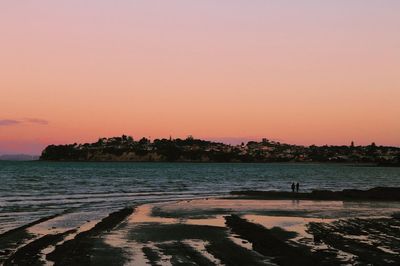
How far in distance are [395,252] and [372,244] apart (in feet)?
7.26

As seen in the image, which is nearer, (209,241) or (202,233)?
(209,241)

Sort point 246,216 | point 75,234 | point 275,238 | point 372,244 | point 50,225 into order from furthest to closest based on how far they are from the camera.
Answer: point 246,216, point 50,225, point 75,234, point 275,238, point 372,244

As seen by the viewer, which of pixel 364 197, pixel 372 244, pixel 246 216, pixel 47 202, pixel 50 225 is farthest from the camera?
pixel 364 197

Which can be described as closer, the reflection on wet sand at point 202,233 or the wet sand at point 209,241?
the wet sand at point 209,241

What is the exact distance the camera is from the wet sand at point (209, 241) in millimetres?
17578

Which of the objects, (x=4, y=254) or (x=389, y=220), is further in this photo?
(x=389, y=220)

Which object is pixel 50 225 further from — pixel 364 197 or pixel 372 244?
pixel 364 197

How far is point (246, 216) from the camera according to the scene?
34000 mm

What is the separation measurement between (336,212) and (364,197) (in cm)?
1944

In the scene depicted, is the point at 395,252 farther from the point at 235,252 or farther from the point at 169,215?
the point at 169,215

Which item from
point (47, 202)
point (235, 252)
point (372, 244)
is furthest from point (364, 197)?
point (235, 252)

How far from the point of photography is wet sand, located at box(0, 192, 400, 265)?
17.6 meters

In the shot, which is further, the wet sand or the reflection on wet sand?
the reflection on wet sand

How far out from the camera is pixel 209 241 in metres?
22.0
